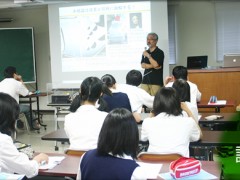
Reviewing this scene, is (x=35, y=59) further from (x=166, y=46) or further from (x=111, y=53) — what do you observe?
(x=166, y=46)

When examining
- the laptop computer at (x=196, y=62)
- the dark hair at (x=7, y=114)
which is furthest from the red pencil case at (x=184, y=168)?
the laptop computer at (x=196, y=62)

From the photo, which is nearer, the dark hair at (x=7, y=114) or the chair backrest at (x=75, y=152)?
the dark hair at (x=7, y=114)

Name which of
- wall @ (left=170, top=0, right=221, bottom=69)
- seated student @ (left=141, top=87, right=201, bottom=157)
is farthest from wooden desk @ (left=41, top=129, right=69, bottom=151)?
wall @ (left=170, top=0, right=221, bottom=69)

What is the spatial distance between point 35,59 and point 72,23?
1798 mm

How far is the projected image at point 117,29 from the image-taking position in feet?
21.4

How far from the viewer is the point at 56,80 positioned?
6891mm

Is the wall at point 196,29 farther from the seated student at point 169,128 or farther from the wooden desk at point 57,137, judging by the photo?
the seated student at point 169,128

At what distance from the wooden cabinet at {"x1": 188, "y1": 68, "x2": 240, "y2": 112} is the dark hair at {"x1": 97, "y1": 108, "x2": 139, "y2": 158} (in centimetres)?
394

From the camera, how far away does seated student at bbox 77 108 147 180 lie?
1.51 m

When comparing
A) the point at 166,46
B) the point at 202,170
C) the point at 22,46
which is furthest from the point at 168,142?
the point at 22,46

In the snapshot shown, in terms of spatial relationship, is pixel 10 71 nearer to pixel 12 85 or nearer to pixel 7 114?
pixel 12 85

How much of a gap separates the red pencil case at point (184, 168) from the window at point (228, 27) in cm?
564

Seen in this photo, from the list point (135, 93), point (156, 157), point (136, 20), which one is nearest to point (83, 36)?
point (136, 20)

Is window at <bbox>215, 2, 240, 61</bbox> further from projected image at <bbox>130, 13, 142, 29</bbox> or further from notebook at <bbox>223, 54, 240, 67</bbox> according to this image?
projected image at <bbox>130, 13, 142, 29</bbox>
